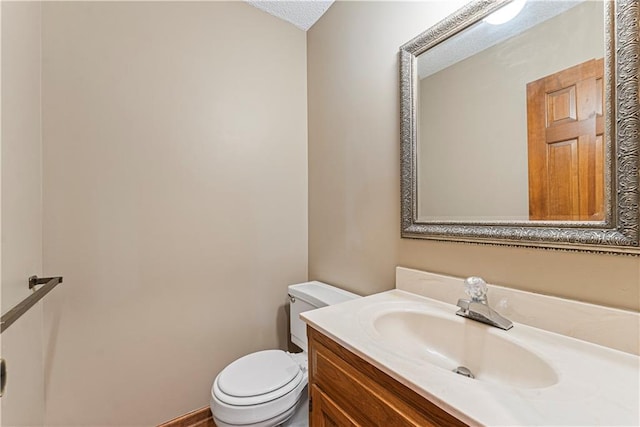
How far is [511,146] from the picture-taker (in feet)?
2.93

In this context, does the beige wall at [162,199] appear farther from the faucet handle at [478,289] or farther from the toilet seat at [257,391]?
the faucet handle at [478,289]

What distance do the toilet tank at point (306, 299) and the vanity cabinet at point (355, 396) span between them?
1.60 feet

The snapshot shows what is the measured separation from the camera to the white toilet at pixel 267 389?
42.6 inches

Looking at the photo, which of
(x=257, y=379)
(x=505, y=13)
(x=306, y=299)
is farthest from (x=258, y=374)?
(x=505, y=13)

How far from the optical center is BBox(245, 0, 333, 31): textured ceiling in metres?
1.61

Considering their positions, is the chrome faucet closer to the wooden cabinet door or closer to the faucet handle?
the faucet handle

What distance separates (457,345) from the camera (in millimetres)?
853

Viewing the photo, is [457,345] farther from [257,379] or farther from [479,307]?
[257,379]

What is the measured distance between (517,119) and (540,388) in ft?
2.48

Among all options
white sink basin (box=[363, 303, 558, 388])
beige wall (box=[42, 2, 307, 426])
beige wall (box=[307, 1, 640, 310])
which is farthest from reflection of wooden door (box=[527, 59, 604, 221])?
beige wall (box=[42, 2, 307, 426])

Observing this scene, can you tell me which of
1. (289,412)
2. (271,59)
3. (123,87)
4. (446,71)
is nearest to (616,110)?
(446,71)

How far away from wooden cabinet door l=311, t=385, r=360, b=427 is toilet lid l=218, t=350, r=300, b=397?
337mm

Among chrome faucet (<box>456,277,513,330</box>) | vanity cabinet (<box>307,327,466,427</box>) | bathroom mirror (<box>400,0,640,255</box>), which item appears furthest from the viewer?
chrome faucet (<box>456,277,513,330</box>)

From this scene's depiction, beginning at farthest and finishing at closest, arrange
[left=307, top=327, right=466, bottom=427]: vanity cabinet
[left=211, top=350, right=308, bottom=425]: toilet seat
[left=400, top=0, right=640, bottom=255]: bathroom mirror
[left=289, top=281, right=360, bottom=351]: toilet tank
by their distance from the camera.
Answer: [left=289, top=281, right=360, bottom=351]: toilet tank, [left=211, top=350, right=308, bottom=425]: toilet seat, [left=400, top=0, right=640, bottom=255]: bathroom mirror, [left=307, top=327, right=466, bottom=427]: vanity cabinet
